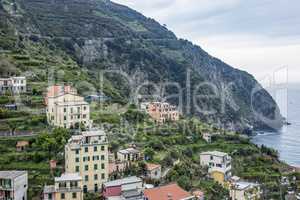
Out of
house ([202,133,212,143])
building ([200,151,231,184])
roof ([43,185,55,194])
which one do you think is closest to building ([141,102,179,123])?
house ([202,133,212,143])

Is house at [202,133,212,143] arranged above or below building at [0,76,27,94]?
below

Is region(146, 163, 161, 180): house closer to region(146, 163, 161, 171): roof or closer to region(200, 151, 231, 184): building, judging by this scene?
region(146, 163, 161, 171): roof

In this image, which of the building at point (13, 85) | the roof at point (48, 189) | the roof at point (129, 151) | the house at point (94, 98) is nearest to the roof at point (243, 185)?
the roof at point (129, 151)

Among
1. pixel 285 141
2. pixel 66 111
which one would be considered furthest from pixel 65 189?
pixel 285 141

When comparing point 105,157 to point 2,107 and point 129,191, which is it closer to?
point 129,191

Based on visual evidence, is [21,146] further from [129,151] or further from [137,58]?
[137,58]

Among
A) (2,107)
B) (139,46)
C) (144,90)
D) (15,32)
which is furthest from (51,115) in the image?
(139,46)

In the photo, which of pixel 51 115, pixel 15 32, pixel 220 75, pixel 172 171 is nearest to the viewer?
pixel 172 171

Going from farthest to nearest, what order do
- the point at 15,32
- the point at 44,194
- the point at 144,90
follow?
1. the point at 144,90
2. the point at 15,32
3. the point at 44,194
